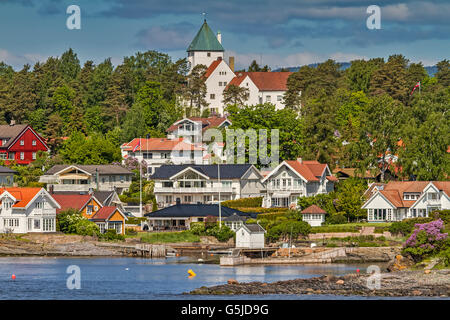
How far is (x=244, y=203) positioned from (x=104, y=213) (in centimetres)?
1524

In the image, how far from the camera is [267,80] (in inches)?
5812

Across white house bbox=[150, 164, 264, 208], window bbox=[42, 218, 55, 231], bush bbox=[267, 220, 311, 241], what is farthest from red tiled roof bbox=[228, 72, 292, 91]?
bush bbox=[267, 220, 311, 241]

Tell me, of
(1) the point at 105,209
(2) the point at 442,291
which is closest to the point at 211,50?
(1) the point at 105,209

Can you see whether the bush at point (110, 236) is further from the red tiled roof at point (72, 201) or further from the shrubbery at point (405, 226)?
the shrubbery at point (405, 226)

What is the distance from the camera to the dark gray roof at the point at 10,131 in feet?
405

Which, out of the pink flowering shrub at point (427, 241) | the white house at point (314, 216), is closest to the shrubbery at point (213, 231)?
the white house at point (314, 216)

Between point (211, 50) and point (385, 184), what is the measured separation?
197ft

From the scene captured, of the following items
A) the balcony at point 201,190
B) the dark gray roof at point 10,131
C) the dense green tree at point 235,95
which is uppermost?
the dense green tree at point 235,95

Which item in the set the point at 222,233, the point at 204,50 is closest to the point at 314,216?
the point at 222,233

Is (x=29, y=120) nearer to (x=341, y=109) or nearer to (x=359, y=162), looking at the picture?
(x=341, y=109)

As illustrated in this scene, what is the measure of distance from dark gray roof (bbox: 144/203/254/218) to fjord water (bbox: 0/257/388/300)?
11.6 m

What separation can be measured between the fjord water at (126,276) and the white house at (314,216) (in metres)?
11.8

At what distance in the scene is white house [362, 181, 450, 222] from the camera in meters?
91.6

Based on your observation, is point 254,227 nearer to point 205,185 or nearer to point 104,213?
point 104,213
